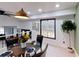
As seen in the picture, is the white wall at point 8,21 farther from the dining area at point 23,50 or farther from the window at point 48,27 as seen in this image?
the dining area at point 23,50

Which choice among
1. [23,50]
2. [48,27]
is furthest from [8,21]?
[23,50]

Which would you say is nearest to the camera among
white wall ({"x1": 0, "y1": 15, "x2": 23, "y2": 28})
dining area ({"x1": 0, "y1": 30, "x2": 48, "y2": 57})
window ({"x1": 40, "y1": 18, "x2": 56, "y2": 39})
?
dining area ({"x1": 0, "y1": 30, "x2": 48, "y2": 57})

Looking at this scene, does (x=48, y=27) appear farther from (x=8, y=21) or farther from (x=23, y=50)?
(x=23, y=50)

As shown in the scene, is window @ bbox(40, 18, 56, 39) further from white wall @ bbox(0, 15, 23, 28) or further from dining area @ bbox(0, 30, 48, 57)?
dining area @ bbox(0, 30, 48, 57)

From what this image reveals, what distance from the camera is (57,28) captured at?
6.35 meters

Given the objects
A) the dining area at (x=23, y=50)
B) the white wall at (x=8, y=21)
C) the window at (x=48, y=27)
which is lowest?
the dining area at (x=23, y=50)

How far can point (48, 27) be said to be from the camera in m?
7.27

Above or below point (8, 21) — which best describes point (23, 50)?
below

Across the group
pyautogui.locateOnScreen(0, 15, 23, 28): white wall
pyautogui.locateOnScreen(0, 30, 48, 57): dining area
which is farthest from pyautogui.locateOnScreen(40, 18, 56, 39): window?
pyautogui.locateOnScreen(0, 30, 48, 57): dining area

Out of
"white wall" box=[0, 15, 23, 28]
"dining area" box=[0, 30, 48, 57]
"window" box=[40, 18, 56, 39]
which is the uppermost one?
"white wall" box=[0, 15, 23, 28]

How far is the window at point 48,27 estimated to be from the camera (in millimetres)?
6693

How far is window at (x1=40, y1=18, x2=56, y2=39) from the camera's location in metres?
6.69

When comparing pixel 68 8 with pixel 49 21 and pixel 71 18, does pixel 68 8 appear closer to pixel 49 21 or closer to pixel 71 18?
pixel 71 18

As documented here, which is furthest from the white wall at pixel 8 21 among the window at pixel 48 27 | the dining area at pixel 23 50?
the dining area at pixel 23 50
